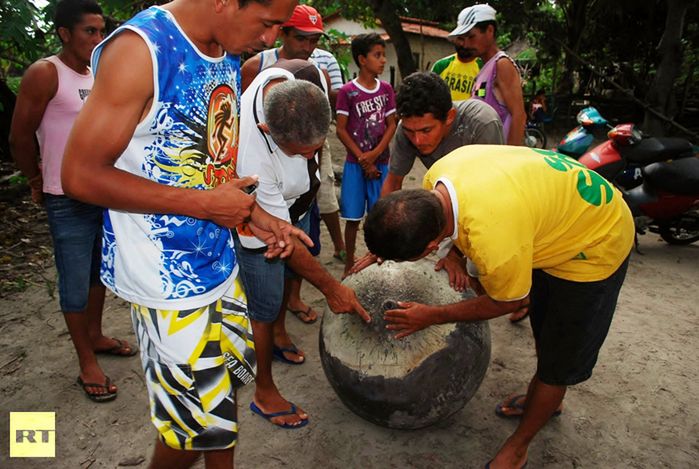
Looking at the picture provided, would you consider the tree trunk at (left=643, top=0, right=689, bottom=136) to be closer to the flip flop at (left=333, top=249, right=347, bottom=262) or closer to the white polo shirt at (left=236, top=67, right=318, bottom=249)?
the flip flop at (left=333, top=249, right=347, bottom=262)

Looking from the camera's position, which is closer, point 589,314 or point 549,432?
point 589,314

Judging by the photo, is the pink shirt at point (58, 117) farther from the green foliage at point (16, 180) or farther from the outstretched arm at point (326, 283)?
the green foliage at point (16, 180)

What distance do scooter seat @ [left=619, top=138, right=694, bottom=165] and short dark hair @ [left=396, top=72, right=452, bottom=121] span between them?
3.60 meters

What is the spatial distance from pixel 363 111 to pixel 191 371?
121 inches

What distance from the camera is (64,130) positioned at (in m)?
2.65

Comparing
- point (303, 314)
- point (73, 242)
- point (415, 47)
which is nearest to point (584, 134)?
point (303, 314)

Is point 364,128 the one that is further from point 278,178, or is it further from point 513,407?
point 513,407

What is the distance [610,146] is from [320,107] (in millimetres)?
4585

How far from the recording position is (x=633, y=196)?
502 cm

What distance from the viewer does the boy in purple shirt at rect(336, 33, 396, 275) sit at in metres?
4.19

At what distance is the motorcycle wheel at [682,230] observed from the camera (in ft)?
16.4

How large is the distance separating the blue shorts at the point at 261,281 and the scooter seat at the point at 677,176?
4.20m

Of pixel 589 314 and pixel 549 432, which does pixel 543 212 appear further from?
pixel 549 432

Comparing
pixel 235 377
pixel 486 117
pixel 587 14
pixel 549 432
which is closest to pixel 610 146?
pixel 486 117
